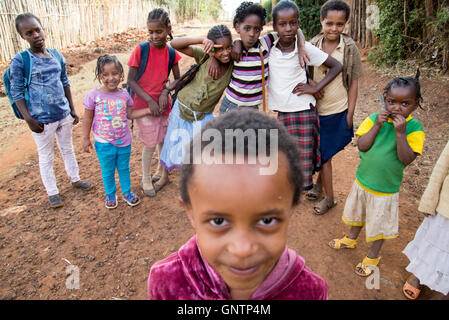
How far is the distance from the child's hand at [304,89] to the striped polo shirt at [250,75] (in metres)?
0.31

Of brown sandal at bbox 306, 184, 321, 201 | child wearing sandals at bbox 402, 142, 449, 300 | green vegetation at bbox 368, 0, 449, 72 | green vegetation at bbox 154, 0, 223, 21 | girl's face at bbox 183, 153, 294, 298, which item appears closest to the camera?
girl's face at bbox 183, 153, 294, 298

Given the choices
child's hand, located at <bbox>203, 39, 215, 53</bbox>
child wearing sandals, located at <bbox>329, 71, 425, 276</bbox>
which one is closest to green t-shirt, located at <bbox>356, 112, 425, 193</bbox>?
child wearing sandals, located at <bbox>329, 71, 425, 276</bbox>

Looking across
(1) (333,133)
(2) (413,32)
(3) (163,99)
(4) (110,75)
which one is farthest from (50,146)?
(2) (413,32)

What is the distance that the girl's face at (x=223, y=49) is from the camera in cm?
258

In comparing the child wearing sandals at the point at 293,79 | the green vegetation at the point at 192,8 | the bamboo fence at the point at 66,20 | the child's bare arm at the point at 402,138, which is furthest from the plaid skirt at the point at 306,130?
the green vegetation at the point at 192,8

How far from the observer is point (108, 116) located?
9.78 ft

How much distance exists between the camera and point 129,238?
2943 millimetres

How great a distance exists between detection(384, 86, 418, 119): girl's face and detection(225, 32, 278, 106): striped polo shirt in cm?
108

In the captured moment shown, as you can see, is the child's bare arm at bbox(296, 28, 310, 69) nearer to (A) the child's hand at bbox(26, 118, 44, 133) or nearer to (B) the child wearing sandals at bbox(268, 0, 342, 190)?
(B) the child wearing sandals at bbox(268, 0, 342, 190)

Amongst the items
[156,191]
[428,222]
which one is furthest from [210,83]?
[428,222]

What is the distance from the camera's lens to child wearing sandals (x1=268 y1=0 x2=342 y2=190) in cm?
255

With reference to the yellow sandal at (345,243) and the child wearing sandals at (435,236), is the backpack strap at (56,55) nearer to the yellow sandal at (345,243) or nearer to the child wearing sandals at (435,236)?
the yellow sandal at (345,243)

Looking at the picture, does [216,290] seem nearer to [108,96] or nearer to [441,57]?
[108,96]

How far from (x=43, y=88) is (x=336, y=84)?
2964mm
